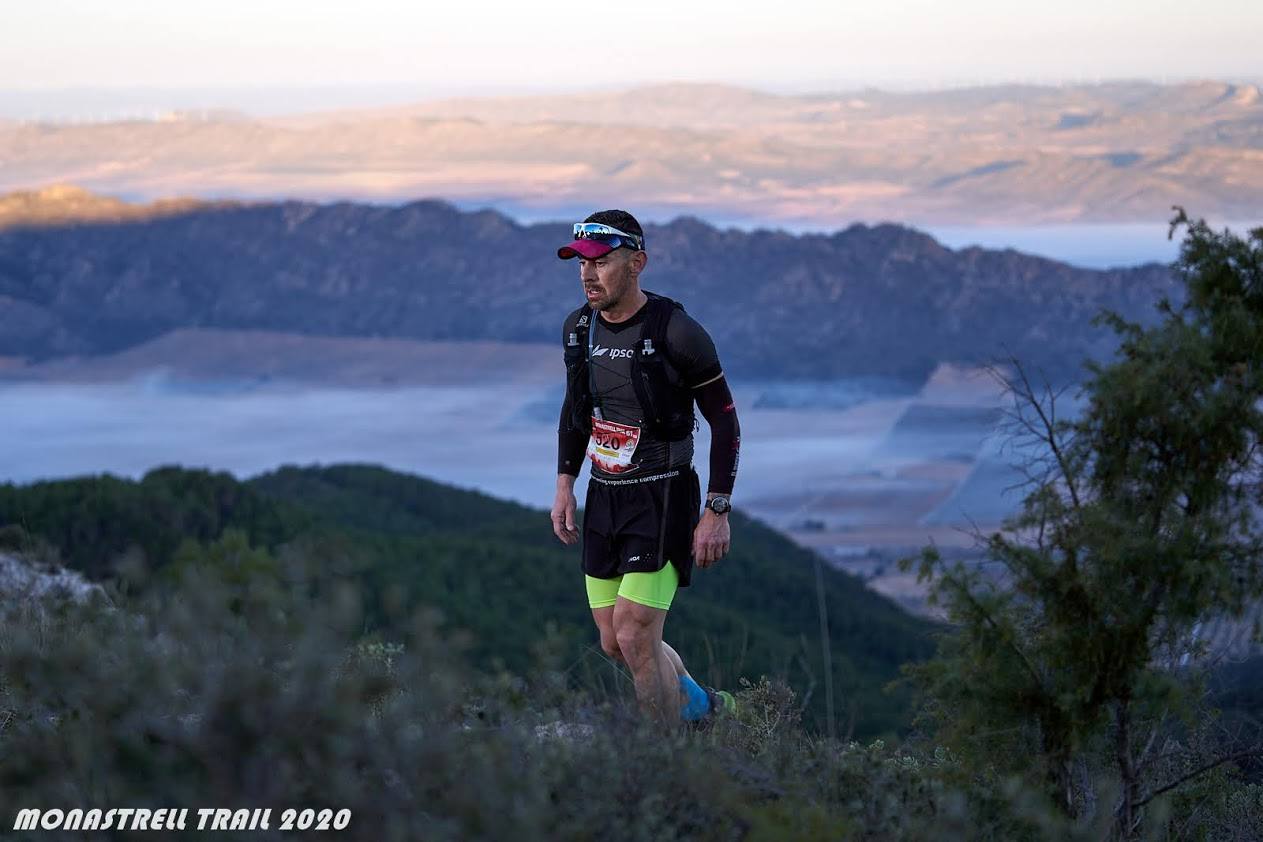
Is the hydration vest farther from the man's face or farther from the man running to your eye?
the man's face

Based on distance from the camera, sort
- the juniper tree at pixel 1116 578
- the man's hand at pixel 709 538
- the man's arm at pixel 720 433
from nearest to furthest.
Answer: the juniper tree at pixel 1116 578 → the man's hand at pixel 709 538 → the man's arm at pixel 720 433

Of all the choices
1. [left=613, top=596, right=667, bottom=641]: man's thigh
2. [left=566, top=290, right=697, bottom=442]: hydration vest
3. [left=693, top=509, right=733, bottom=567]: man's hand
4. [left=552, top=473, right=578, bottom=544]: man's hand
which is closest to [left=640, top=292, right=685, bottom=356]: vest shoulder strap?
[left=566, top=290, right=697, bottom=442]: hydration vest

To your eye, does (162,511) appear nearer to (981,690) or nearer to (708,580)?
(708,580)

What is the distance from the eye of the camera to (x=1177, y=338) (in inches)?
192

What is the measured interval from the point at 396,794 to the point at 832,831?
40.1 inches

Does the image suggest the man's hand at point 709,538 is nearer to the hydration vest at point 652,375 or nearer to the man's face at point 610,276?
the hydration vest at point 652,375

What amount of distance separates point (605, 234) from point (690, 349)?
1.79ft

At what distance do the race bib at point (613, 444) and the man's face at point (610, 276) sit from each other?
0.47 meters

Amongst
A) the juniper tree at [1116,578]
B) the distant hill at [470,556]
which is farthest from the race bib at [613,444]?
the distant hill at [470,556]

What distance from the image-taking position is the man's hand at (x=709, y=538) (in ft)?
17.0

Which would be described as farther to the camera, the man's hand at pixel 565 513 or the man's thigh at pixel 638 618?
the man's hand at pixel 565 513

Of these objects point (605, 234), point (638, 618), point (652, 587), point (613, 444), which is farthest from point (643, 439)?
point (605, 234)

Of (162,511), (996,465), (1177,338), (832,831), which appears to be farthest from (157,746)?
(162,511)

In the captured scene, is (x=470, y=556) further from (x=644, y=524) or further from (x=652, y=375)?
(x=652, y=375)
